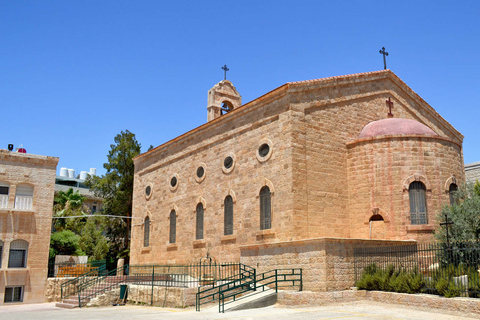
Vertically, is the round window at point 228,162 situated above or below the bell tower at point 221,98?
below

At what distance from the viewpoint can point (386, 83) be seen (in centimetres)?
2250

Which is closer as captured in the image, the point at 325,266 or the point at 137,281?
the point at 325,266

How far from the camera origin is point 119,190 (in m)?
40.6

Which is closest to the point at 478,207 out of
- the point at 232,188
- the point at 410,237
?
the point at 410,237

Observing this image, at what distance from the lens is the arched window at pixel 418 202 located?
60.3 ft

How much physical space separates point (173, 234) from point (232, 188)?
20.5 ft

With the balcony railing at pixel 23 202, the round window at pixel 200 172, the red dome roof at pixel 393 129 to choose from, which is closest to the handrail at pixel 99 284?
the balcony railing at pixel 23 202

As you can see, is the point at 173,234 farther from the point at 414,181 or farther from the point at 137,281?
the point at 414,181

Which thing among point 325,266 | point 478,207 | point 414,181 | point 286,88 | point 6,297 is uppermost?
point 286,88

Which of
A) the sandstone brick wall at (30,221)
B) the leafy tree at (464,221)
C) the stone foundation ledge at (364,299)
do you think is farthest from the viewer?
the sandstone brick wall at (30,221)

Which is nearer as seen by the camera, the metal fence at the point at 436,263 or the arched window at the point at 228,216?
the metal fence at the point at 436,263

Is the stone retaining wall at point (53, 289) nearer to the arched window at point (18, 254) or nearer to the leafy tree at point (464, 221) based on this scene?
the arched window at point (18, 254)

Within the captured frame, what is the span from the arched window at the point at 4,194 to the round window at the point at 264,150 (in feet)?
49.5

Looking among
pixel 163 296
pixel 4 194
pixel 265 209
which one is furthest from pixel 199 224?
pixel 4 194
